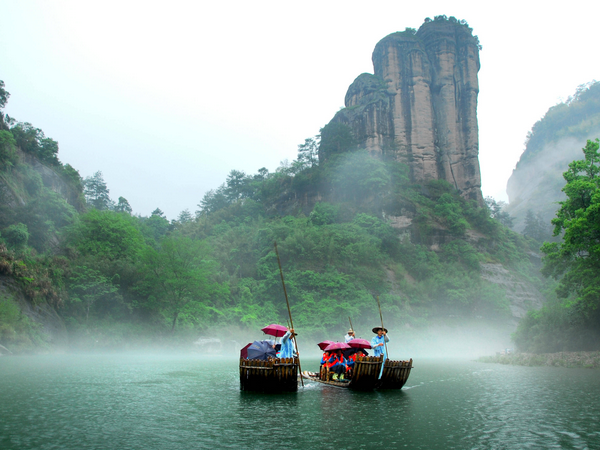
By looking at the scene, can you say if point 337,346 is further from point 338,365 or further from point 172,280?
point 172,280

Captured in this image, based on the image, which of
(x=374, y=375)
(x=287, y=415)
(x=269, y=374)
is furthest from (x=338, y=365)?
(x=287, y=415)

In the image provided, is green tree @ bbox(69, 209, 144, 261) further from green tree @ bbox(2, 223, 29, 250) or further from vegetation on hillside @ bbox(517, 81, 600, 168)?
vegetation on hillside @ bbox(517, 81, 600, 168)

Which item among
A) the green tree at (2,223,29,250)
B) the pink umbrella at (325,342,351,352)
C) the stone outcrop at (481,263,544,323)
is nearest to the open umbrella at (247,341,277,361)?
the pink umbrella at (325,342,351,352)

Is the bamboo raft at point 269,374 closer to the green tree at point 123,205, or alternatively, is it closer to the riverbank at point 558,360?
the riverbank at point 558,360

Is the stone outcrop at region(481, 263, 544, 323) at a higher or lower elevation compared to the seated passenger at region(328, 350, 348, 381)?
higher

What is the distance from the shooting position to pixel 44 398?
11.6 m

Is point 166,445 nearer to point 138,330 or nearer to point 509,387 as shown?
point 509,387

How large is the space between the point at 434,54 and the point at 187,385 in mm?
72776

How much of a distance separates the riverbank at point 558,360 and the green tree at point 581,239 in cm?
241

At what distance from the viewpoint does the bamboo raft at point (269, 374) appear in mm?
12898

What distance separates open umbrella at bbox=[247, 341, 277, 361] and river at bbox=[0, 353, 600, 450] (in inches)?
43.3

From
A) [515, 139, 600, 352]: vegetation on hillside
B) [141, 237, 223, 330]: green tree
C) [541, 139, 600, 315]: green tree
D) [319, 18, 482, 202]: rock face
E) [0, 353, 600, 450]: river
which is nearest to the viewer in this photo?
[0, 353, 600, 450]: river

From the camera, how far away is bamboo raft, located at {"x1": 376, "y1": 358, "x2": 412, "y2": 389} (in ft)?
46.1

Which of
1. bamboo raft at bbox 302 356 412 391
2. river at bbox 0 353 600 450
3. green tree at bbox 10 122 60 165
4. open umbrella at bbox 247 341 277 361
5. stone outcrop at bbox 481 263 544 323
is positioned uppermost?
green tree at bbox 10 122 60 165
